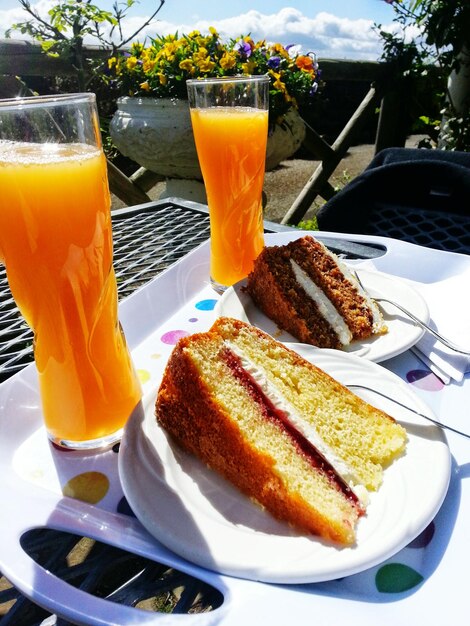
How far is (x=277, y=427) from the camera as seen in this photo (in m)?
0.98

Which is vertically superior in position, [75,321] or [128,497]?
[75,321]

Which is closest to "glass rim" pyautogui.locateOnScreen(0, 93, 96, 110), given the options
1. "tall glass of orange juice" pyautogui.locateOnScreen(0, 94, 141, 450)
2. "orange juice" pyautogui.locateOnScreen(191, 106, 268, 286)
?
"tall glass of orange juice" pyautogui.locateOnScreen(0, 94, 141, 450)

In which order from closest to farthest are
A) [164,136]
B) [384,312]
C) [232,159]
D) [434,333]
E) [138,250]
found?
[434,333] < [384,312] < [232,159] < [138,250] < [164,136]

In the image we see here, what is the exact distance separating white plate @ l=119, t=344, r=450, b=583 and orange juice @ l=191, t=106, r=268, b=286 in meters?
0.83

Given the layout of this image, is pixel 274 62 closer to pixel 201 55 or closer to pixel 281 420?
pixel 201 55

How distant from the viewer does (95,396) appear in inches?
39.9

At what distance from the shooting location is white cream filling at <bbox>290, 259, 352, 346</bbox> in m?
1.29

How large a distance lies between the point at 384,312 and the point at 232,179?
635mm

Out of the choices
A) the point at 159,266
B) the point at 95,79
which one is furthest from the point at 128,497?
the point at 95,79

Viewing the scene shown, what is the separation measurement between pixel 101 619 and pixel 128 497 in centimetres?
18

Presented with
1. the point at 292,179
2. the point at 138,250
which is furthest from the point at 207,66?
the point at 292,179

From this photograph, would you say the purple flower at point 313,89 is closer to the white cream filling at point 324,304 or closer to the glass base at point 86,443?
the white cream filling at point 324,304

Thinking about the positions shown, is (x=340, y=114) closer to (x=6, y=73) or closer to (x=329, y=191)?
(x=329, y=191)

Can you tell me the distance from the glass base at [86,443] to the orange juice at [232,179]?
0.76m
